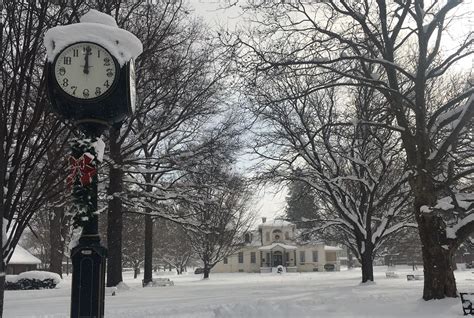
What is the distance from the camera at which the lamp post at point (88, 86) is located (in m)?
5.64

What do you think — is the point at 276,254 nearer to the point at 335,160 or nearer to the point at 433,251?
the point at 335,160

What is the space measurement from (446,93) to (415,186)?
477 inches

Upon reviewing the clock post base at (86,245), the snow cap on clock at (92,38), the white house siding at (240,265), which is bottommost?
the white house siding at (240,265)

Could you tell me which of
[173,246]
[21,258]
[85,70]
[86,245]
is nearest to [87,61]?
[85,70]

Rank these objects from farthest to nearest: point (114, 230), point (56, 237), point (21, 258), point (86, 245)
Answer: point (21, 258) < point (56, 237) < point (114, 230) < point (86, 245)

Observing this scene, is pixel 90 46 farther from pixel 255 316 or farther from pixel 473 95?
pixel 473 95

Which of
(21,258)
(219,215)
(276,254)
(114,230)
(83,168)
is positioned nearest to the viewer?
(83,168)

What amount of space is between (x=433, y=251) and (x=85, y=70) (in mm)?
11423

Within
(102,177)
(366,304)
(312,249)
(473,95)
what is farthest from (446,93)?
(312,249)

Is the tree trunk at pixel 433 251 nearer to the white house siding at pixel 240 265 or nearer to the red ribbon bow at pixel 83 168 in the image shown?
the red ribbon bow at pixel 83 168

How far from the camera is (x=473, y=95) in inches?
533

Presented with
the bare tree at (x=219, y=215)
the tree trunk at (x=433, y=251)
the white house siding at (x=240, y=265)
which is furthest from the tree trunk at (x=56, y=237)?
the white house siding at (x=240, y=265)

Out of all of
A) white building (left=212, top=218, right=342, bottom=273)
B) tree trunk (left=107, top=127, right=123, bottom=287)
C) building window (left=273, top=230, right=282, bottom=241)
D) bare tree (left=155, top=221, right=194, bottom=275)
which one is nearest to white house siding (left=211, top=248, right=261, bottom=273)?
white building (left=212, top=218, right=342, bottom=273)

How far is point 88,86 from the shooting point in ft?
19.1
